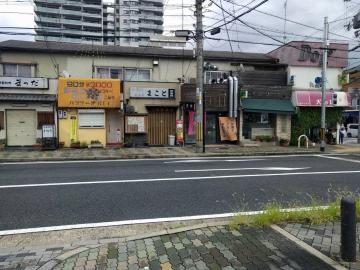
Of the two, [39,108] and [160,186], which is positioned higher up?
[39,108]

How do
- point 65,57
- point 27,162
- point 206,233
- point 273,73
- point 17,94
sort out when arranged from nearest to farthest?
point 206,233 < point 27,162 < point 17,94 < point 65,57 < point 273,73

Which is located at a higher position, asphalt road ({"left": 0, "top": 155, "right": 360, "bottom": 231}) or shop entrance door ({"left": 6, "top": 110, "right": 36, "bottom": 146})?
shop entrance door ({"left": 6, "top": 110, "right": 36, "bottom": 146})

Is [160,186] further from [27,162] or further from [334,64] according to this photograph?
[334,64]

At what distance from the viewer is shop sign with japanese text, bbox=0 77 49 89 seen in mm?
19859

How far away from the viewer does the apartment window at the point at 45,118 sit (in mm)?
20438

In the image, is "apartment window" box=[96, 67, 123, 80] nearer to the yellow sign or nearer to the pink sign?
the yellow sign

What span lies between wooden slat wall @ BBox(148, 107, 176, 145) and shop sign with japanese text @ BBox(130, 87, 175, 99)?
0.90m

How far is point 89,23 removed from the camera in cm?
8469

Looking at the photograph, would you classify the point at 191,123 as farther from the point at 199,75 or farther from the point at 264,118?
the point at 264,118

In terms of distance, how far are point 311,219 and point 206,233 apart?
1910 millimetres

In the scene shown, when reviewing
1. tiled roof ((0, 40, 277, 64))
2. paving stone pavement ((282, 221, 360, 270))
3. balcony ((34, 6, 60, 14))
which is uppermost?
balcony ((34, 6, 60, 14))

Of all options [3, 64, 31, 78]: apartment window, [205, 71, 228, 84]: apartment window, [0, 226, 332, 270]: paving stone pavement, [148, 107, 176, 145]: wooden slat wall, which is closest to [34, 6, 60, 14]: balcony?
[3, 64, 31, 78]: apartment window

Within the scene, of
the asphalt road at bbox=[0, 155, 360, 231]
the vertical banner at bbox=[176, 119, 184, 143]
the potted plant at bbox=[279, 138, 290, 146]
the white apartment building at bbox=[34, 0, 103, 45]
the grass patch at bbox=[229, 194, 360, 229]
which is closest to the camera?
the grass patch at bbox=[229, 194, 360, 229]

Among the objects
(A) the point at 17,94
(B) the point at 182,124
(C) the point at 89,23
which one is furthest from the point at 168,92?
(C) the point at 89,23
